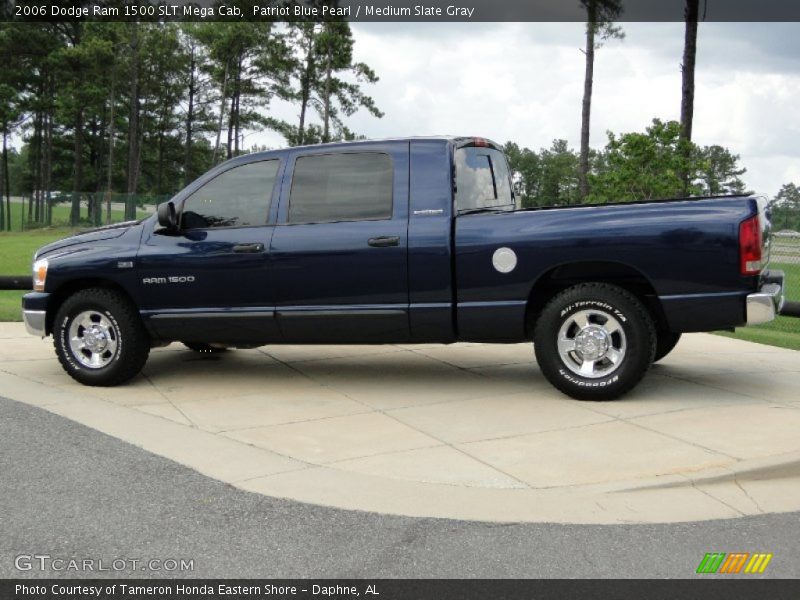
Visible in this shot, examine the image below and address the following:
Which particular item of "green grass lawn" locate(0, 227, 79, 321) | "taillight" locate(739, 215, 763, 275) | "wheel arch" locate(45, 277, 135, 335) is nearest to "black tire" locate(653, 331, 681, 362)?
"taillight" locate(739, 215, 763, 275)

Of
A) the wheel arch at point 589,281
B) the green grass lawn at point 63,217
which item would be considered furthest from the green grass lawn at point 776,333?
the green grass lawn at point 63,217

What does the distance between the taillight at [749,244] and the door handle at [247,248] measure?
3.73 meters

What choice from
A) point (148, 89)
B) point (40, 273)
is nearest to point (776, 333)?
point (40, 273)

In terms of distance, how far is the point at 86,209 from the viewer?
46.3 meters

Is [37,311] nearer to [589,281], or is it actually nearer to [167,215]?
[167,215]

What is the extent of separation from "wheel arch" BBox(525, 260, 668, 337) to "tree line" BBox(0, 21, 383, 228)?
41.5 m

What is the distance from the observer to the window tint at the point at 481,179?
7.82 meters

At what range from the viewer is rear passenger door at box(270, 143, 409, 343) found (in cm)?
751

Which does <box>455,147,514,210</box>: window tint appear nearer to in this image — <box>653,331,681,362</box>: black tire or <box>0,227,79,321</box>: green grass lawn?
<box>653,331,681,362</box>: black tire

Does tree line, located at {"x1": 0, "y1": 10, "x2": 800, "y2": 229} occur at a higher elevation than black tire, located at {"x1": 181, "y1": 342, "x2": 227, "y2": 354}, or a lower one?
higher

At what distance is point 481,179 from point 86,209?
1635 inches

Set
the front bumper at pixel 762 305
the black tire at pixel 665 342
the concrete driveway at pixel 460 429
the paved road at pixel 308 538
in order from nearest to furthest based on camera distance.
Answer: the paved road at pixel 308 538
the concrete driveway at pixel 460 429
the front bumper at pixel 762 305
the black tire at pixel 665 342

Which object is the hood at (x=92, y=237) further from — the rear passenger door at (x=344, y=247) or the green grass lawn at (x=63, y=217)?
the green grass lawn at (x=63, y=217)

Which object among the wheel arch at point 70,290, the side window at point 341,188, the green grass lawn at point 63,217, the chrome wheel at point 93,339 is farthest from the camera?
the green grass lawn at point 63,217
